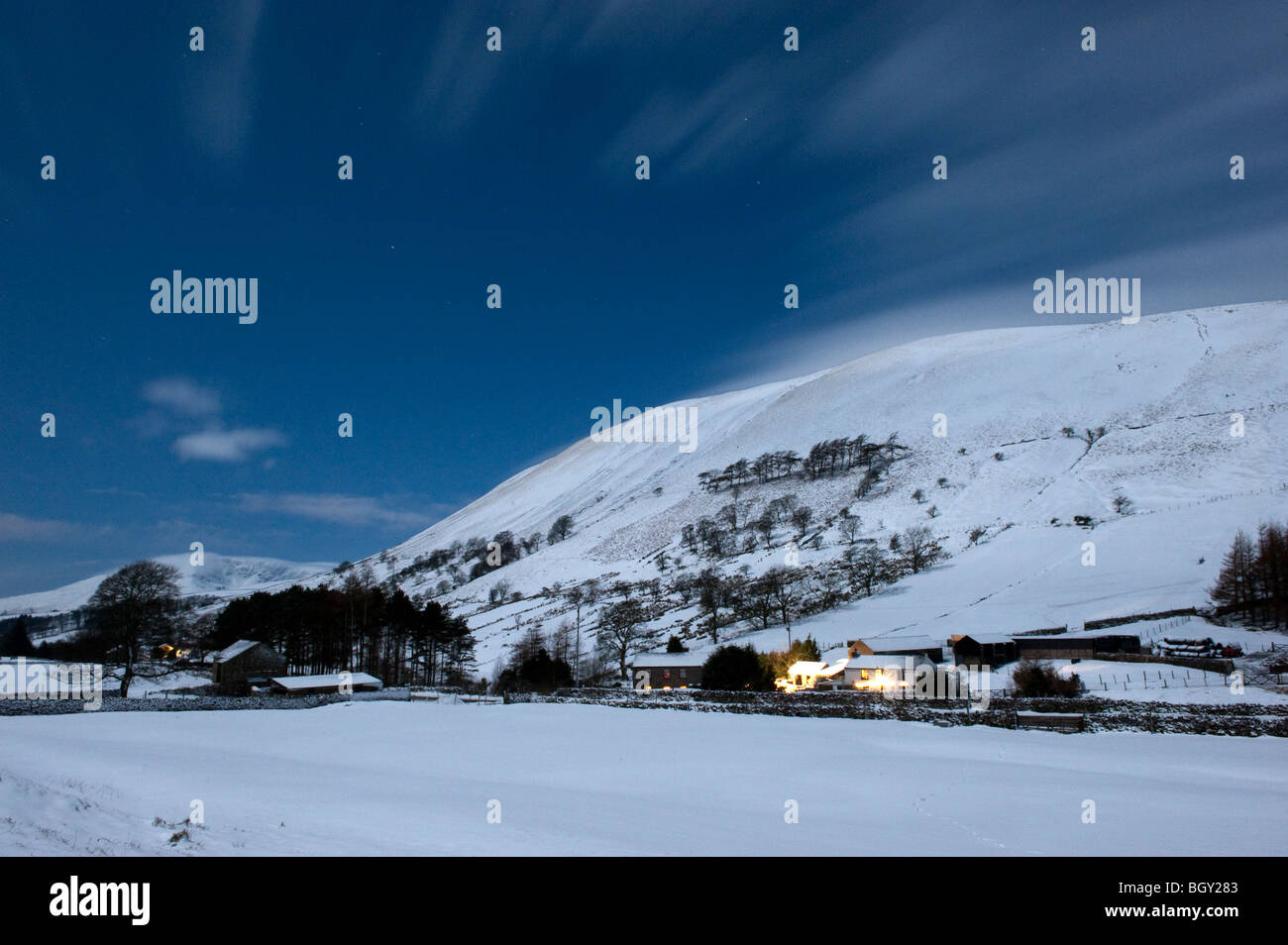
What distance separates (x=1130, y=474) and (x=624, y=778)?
132m

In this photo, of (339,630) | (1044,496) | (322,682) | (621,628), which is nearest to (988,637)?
(621,628)

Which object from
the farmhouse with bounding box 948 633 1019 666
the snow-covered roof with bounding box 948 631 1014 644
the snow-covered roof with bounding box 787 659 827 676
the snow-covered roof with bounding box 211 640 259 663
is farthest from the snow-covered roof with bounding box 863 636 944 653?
the snow-covered roof with bounding box 211 640 259 663

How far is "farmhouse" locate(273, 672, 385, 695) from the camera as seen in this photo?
59219 mm

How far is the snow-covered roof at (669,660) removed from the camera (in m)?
67.4

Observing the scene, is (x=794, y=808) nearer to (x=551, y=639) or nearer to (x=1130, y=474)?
(x=551, y=639)

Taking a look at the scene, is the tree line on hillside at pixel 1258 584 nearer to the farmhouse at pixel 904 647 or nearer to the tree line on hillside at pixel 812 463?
the farmhouse at pixel 904 647

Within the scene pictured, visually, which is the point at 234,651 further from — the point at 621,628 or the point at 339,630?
the point at 621,628

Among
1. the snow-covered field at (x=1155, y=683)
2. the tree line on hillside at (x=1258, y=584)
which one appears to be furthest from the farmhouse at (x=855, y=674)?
the tree line on hillside at (x=1258, y=584)

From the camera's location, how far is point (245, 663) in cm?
6581

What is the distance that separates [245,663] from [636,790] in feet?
199

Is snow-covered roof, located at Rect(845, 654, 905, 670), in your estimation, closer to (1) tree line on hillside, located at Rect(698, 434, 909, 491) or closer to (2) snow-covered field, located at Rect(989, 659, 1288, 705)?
(2) snow-covered field, located at Rect(989, 659, 1288, 705)

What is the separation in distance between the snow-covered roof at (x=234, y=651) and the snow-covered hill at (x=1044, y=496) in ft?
87.9
